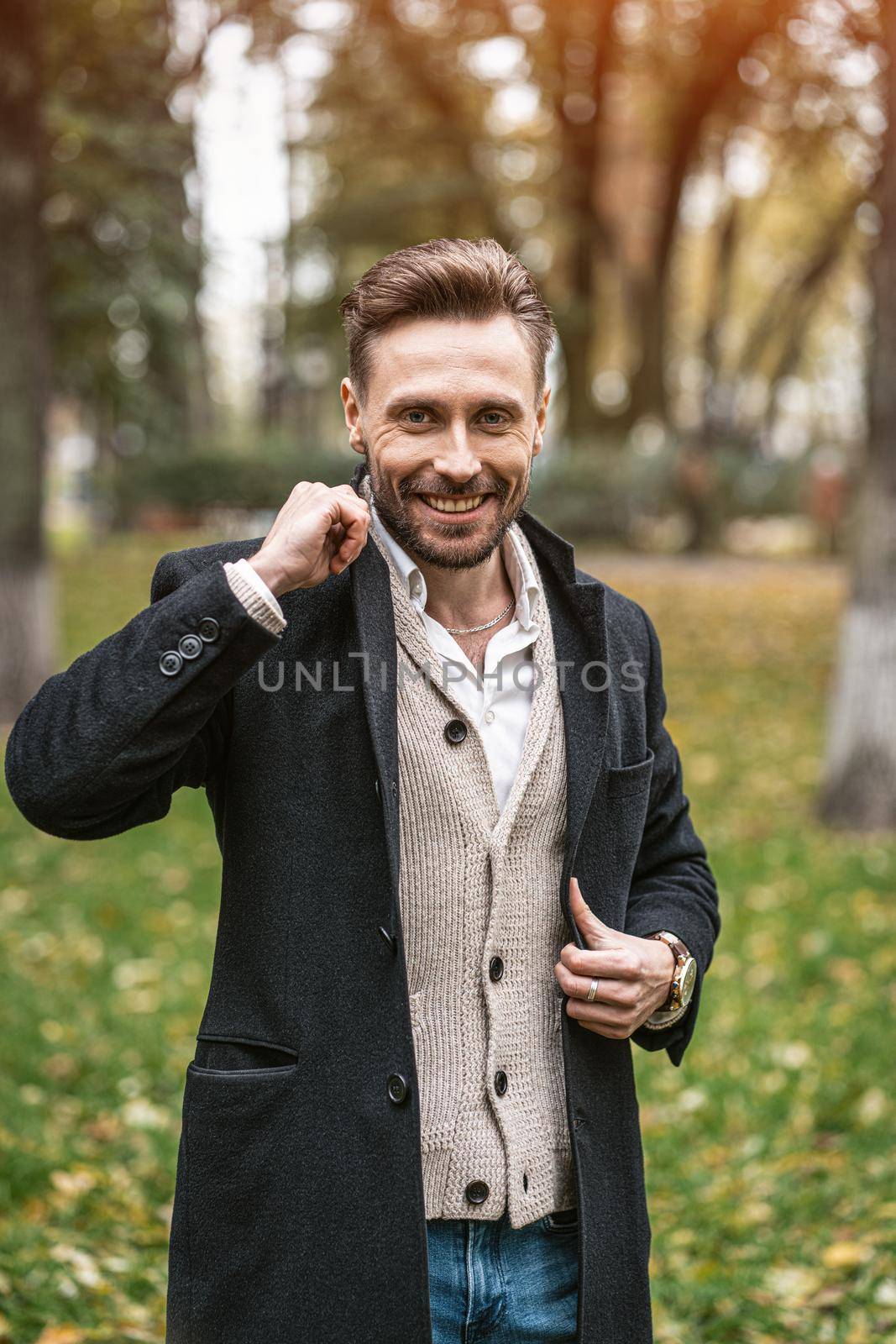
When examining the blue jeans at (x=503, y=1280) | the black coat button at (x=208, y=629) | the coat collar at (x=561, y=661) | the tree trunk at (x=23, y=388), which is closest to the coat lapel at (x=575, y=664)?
the coat collar at (x=561, y=661)

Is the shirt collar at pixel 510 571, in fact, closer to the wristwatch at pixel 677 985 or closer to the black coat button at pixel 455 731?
the black coat button at pixel 455 731

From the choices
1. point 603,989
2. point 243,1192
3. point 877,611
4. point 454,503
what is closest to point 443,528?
point 454,503

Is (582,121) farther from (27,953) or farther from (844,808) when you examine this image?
(27,953)

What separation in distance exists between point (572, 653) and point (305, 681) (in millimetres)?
477

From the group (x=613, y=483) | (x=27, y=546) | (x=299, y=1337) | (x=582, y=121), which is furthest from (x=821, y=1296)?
(x=582, y=121)

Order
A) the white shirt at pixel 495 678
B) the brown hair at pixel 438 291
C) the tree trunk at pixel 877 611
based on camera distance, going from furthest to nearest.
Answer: the tree trunk at pixel 877 611 < the white shirt at pixel 495 678 < the brown hair at pixel 438 291

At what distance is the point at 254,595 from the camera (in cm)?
187

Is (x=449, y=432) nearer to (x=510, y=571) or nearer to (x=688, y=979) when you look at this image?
(x=510, y=571)

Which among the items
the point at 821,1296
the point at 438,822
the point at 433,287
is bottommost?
the point at 821,1296

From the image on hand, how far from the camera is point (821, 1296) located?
13.1ft

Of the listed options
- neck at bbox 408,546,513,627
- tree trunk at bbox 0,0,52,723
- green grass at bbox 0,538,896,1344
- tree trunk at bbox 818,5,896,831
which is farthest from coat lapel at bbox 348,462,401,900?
tree trunk at bbox 0,0,52,723

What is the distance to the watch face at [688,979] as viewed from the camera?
2.24 meters

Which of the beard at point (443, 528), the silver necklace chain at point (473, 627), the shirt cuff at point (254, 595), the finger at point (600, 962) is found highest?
the beard at point (443, 528)

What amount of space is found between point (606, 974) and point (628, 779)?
318mm
